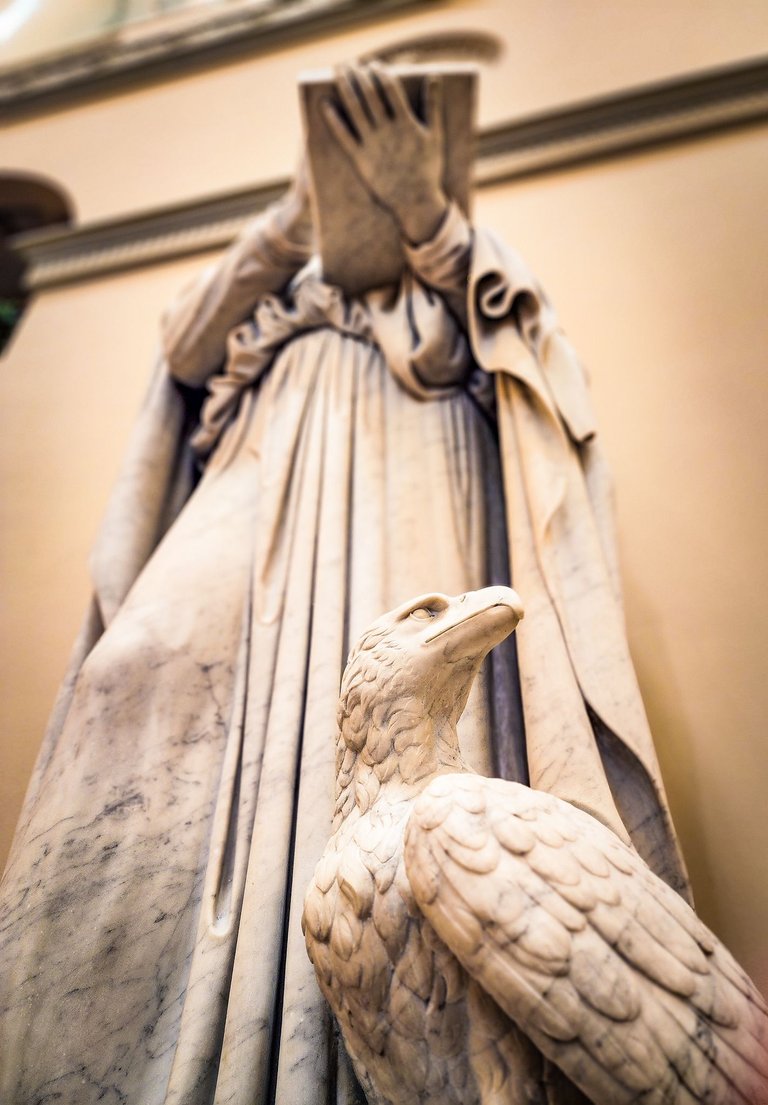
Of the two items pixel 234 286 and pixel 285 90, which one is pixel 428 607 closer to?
pixel 234 286

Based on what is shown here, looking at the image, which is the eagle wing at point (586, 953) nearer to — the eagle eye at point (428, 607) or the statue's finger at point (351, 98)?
the eagle eye at point (428, 607)

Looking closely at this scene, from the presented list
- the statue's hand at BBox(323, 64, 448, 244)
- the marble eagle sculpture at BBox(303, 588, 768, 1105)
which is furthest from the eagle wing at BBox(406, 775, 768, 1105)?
the statue's hand at BBox(323, 64, 448, 244)

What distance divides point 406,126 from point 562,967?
67.9 inches

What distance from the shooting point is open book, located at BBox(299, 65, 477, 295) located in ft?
6.16

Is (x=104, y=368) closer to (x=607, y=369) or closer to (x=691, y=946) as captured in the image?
(x=607, y=369)

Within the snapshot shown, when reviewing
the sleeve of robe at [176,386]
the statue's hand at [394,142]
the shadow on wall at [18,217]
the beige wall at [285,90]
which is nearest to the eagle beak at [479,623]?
the sleeve of robe at [176,386]

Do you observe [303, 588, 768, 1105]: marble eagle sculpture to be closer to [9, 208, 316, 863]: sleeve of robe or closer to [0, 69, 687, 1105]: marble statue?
[0, 69, 687, 1105]: marble statue

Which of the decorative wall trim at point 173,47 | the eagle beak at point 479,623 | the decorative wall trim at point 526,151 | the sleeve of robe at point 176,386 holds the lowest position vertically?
the eagle beak at point 479,623

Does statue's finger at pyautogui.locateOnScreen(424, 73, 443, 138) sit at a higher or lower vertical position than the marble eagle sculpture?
higher

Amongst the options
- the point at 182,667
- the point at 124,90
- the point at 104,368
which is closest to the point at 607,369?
the point at 182,667

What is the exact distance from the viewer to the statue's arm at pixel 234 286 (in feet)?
6.64

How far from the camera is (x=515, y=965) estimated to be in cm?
79

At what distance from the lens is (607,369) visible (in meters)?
2.44

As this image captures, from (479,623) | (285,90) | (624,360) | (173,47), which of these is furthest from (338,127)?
(173,47)
